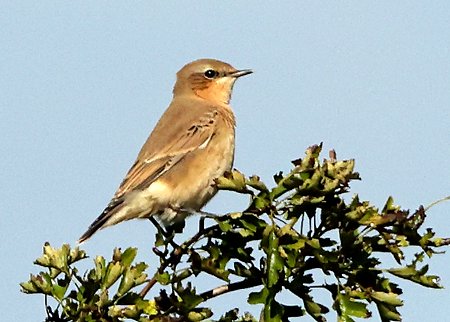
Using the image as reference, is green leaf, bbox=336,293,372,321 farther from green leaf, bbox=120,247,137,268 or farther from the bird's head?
the bird's head

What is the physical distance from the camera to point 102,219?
24.4 ft

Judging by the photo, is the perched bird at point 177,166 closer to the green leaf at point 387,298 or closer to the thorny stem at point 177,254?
the thorny stem at point 177,254

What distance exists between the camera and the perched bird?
25.7 feet

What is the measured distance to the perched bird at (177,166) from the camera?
25.7 feet

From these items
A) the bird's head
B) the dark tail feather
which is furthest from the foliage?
the bird's head

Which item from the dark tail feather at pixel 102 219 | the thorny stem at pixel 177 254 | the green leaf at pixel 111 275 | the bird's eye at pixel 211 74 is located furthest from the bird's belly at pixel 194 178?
the green leaf at pixel 111 275

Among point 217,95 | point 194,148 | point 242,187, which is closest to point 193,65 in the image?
point 217,95

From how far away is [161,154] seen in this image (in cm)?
845

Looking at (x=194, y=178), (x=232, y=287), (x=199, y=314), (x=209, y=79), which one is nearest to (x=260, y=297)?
(x=232, y=287)

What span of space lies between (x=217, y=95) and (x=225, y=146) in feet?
4.99

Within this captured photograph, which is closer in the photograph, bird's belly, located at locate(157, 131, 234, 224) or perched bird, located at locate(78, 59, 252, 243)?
perched bird, located at locate(78, 59, 252, 243)

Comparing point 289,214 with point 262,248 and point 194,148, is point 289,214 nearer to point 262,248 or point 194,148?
point 262,248

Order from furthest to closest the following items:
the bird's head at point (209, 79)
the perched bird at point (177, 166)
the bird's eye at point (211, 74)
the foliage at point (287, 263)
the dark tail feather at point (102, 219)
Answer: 1. the bird's eye at point (211, 74)
2. the bird's head at point (209, 79)
3. the perched bird at point (177, 166)
4. the dark tail feather at point (102, 219)
5. the foliage at point (287, 263)

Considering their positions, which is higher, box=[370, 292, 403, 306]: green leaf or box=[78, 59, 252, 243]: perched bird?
box=[78, 59, 252, 243]: perched bird
